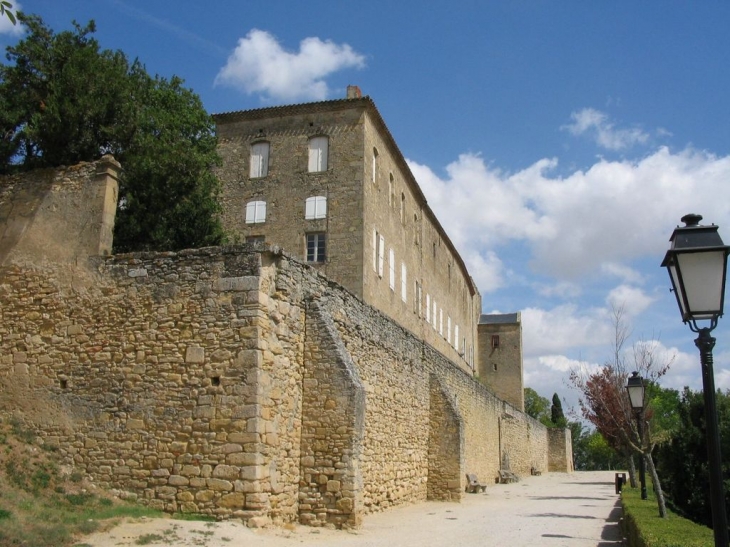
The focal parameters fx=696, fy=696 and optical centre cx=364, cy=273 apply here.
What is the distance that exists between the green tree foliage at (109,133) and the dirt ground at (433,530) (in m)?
10.2

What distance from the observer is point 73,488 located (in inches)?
426

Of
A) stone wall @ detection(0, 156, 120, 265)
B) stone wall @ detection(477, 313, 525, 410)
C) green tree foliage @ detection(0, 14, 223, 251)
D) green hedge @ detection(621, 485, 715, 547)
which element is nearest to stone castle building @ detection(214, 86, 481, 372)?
green tree foliage @ detection(0, 14, 223, 251)

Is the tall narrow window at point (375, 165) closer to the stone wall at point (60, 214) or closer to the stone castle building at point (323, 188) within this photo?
the stone castle building at point (323, 188)

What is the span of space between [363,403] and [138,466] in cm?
389

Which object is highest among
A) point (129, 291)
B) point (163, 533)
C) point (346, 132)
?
point (346, 132)

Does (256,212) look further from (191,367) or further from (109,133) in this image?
(191,367)

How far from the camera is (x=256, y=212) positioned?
28.6m

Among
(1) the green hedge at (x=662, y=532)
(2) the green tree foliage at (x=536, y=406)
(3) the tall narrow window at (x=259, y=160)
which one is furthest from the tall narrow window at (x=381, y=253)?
(2) the green tree foliage at (x=536, y=406)

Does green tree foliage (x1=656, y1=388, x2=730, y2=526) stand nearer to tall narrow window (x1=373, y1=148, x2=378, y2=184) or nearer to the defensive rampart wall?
the defensive rampart wall

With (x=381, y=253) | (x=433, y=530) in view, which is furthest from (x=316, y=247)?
(x=433, y=530)

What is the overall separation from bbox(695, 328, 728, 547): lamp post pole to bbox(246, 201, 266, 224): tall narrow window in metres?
24.4

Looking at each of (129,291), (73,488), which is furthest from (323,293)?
(73,488)

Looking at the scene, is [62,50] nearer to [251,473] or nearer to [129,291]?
[129,291]

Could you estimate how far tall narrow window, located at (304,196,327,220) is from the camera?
2769 cm
